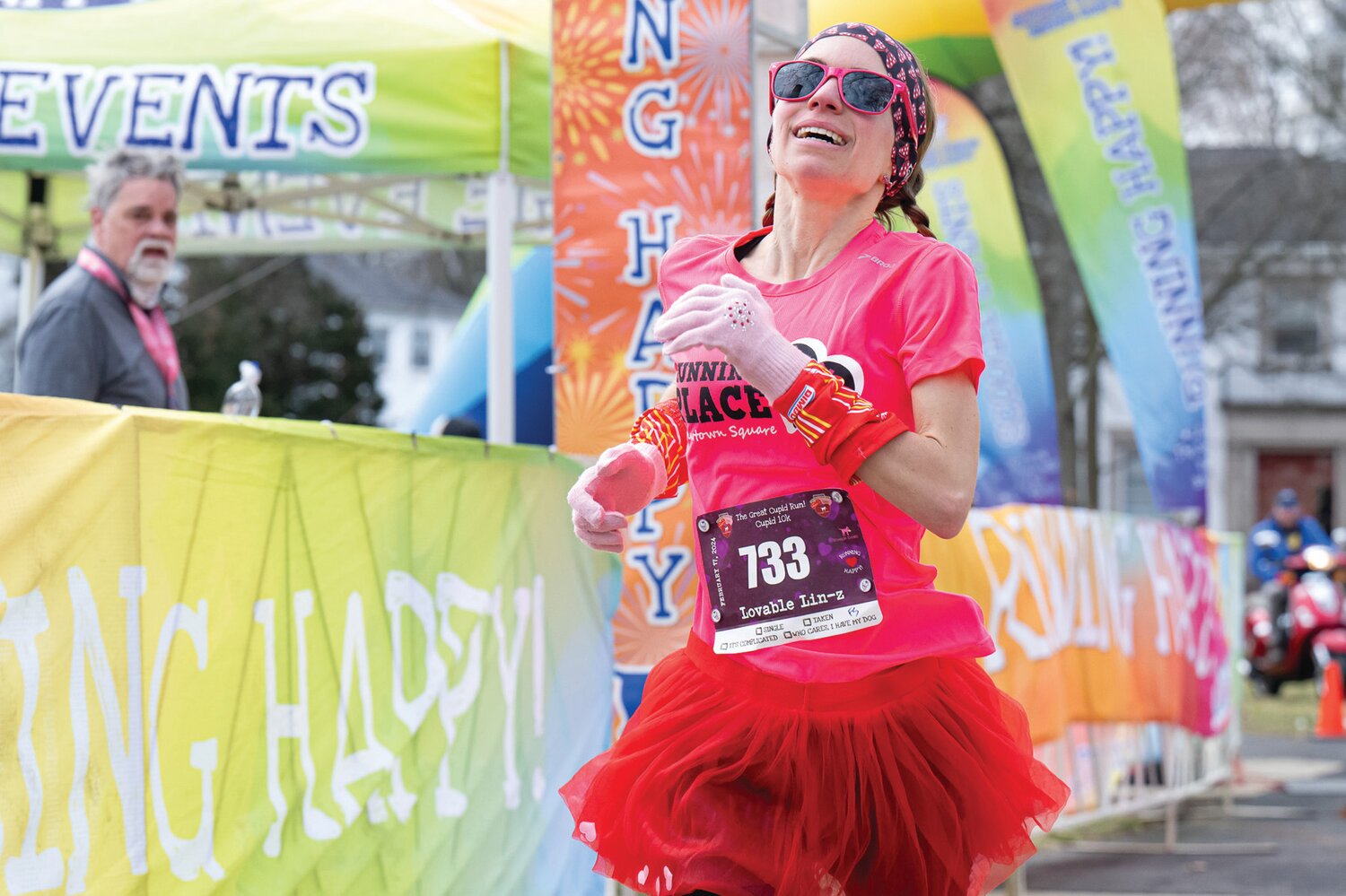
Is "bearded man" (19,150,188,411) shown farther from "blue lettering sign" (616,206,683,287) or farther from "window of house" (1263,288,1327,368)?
"window of house" (1263,288,1327,368)

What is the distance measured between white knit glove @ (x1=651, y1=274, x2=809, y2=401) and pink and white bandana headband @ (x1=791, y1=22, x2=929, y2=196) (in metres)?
0.50

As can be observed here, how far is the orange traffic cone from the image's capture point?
1424 cm

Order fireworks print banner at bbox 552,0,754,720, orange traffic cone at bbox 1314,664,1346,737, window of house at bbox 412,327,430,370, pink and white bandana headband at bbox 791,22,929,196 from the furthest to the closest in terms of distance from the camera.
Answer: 1. window of house at bbox 412,327,430,370
2. orange traffic cone at bbox 1314,664,1346,737
3. fireworks print banner at bbox 552,0,754,720
4. pink and white bandana headband at bbox 791,22,929,196

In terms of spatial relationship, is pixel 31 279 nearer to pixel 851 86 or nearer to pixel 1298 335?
pixel 851 86

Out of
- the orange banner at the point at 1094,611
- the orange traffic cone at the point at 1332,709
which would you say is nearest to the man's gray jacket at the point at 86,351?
the orange banner at the point at 1094,611

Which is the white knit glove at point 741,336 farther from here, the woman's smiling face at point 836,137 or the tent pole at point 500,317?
the tent pole at point 500,317

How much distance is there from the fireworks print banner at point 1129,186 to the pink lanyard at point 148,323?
5770 millimetres

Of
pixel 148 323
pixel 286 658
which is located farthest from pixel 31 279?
pixel 286 658

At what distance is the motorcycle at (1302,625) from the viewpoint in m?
17.1

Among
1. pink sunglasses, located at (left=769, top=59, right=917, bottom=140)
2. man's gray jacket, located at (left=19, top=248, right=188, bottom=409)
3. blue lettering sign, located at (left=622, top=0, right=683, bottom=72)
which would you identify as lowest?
man's gray jacket, located at (left=19, top=248, right=188, bottom=409)

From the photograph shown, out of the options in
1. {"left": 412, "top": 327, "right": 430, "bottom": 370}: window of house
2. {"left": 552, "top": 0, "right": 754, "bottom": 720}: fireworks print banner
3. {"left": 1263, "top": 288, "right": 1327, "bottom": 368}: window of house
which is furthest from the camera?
{"left": 412, "top": 327, "right": 430, "bottom": 370}: window of house

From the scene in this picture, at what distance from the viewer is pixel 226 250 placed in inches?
446

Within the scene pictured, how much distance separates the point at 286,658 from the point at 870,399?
1952 mm

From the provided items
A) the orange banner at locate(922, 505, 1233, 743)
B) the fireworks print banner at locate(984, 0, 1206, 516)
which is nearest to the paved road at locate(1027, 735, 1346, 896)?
the orange banner at locate(922, 505, 1233, 743)
